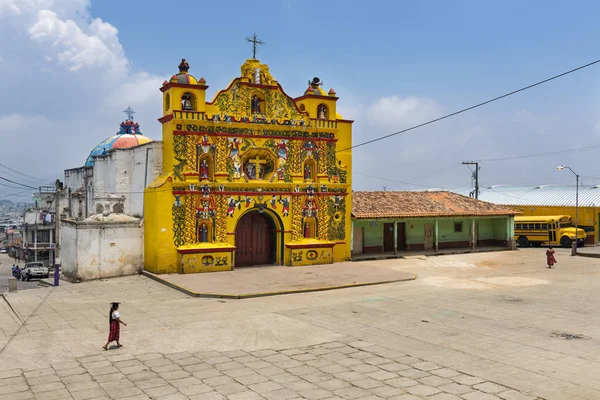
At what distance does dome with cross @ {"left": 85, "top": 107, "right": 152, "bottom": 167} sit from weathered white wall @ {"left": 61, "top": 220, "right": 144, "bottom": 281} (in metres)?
12.4

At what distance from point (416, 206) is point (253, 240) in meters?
11.1

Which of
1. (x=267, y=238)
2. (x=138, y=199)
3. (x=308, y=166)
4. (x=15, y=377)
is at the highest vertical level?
(x=308, y=166)

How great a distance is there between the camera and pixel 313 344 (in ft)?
46.4

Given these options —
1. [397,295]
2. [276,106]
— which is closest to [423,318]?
[397,295]

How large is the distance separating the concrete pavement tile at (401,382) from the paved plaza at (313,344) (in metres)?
0.02

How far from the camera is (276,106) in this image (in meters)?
28.0

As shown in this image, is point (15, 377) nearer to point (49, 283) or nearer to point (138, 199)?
point (49, 283)

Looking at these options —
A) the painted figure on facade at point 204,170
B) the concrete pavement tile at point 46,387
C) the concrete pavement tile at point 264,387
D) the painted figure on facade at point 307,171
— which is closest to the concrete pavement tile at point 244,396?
the concrete pavement tile at point 264,387

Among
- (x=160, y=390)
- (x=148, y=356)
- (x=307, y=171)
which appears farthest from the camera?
(x=307, y=171)

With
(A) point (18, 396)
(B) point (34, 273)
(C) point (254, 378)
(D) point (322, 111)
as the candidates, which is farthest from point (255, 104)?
(B) point (34, 273)

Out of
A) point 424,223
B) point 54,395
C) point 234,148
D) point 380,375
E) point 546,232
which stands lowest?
point 54,395

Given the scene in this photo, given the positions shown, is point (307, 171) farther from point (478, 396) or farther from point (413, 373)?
point (478, 396)

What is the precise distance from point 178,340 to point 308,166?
627 inches

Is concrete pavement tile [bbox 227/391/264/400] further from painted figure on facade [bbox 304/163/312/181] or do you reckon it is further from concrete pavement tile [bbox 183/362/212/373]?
painted figure on facade [bbox 304/163/312/181]
